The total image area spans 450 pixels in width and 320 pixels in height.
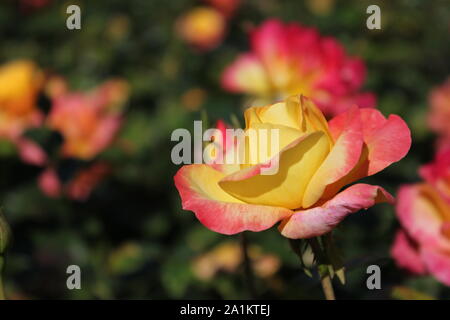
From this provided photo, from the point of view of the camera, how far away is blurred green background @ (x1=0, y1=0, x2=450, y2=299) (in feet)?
3.48

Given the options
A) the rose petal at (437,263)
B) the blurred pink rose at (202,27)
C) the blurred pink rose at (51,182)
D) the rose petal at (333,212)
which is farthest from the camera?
the blurred pink rose at (202,27)

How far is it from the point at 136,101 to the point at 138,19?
0.59 meters

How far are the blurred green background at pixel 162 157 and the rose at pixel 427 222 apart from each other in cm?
5

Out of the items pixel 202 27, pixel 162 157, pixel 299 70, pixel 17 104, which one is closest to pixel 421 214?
pixel 299 70

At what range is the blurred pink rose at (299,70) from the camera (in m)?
1.14

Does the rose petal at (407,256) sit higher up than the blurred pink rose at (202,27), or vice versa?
the blurred pink rose at (202,27)

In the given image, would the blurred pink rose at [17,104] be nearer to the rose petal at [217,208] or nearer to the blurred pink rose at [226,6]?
the rose petal at [217,208]

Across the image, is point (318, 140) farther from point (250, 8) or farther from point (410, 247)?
point (250, 8)

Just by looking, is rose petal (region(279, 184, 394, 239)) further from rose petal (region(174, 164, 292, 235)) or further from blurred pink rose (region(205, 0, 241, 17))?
blurred pink rose (region(205, 0, 241, 17))

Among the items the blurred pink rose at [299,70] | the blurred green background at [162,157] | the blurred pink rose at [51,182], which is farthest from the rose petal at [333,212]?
the blurred pink rose at [51,182]

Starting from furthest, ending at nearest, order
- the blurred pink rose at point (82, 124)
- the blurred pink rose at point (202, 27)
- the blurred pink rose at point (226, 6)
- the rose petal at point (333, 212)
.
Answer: the blurred pink rose at point (226, 6) → the blurred pink rose at point (202, 27) → the blurred pink rose at point (82, 124) → the rose petal at point (333, 212)

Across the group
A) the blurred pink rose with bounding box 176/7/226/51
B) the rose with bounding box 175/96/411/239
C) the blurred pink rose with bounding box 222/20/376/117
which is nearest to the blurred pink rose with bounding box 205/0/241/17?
the blurred pink rose with bounding box 176/7/226/51

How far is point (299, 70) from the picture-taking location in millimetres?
1213

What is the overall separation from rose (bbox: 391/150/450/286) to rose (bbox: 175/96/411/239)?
0.21 metres
